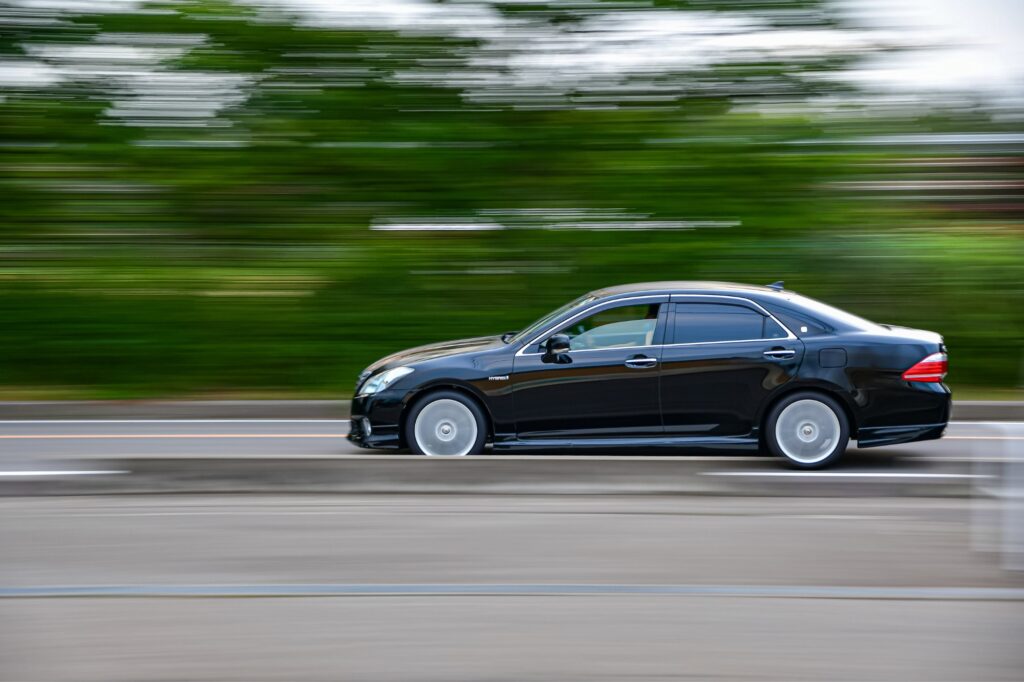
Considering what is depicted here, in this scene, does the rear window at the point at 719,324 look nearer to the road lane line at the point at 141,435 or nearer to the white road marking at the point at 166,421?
the road lane line at the point at 141,435

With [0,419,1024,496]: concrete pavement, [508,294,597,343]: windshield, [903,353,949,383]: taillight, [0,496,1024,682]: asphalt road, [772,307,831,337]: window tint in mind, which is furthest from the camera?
[508,294,597,343]: windshield

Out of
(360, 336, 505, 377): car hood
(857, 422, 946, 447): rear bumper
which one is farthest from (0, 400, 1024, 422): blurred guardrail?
(857, 422, 946, 447): rear bumper

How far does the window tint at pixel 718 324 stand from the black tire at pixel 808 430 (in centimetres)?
A: 55

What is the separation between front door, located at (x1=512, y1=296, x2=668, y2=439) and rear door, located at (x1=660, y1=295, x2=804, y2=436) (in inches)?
4.9

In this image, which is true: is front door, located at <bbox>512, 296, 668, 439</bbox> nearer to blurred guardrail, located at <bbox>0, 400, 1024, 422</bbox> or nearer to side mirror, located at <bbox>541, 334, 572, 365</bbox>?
side mirror, located at <bbox>541, 334, 572, 365</bbox>

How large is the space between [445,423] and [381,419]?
48 centimetres

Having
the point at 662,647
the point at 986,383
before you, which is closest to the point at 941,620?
the point at 662,647

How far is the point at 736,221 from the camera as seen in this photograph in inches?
634

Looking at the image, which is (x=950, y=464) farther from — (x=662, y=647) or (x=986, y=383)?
(x=986, y=383)

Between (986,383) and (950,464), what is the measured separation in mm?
8319

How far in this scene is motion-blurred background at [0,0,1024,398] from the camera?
627 inches

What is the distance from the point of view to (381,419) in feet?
29.0

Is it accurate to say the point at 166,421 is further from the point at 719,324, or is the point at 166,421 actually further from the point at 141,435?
the point at 719,324

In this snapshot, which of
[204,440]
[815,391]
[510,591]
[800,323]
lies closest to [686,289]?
[800,323]
